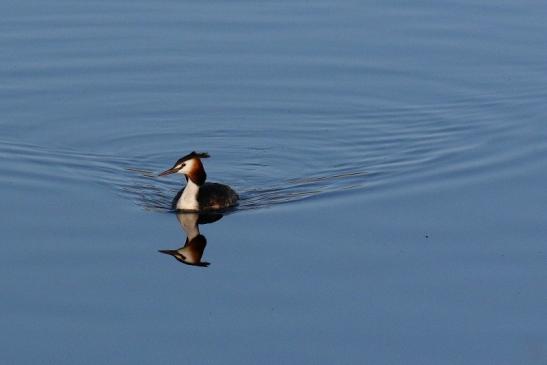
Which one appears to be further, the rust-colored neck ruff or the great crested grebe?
the rust-colored neck ruff

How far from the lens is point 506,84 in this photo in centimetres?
2109

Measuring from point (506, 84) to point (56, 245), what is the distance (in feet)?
28.7

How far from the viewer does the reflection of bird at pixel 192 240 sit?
14962 mm

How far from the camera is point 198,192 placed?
55.4 ft

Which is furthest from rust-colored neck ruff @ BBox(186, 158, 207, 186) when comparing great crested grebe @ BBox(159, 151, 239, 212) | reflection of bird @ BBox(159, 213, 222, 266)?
reflection of bird @ BBox(159, 213, 222, 266)

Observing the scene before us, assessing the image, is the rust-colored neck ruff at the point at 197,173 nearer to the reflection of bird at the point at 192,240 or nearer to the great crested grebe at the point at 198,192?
the great crested grebe at the point at 198,192

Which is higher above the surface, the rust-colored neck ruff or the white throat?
the rust-colored neck ruff

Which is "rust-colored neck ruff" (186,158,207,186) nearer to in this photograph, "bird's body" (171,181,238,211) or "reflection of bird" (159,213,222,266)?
"bird's body" (171,181,238,211)

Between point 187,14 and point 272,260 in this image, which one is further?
point 187,14

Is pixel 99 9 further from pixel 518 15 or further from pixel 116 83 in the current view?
pixel 518 15

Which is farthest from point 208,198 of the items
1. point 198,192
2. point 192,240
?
point 192,240

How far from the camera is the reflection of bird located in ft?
49.1

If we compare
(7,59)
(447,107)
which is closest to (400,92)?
(447,107)

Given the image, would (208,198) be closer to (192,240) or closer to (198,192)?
(198,192)
